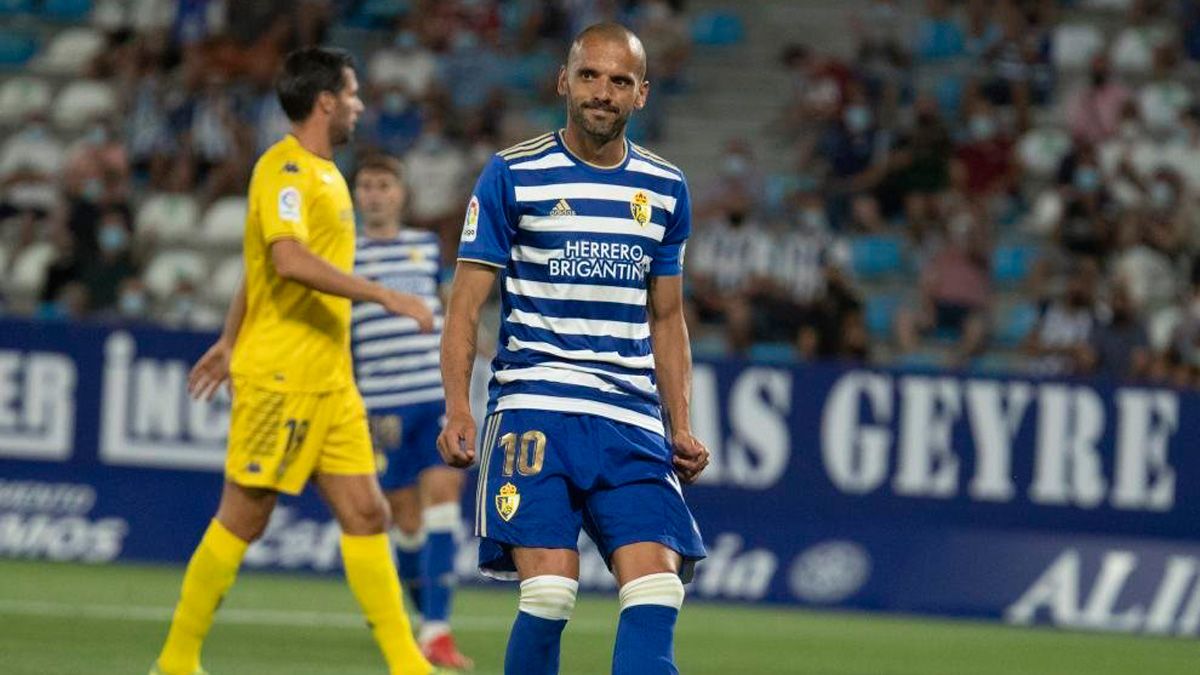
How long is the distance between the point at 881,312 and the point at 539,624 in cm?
1189

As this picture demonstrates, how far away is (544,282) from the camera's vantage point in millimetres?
5941

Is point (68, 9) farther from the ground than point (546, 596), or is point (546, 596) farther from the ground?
point (68, 9)

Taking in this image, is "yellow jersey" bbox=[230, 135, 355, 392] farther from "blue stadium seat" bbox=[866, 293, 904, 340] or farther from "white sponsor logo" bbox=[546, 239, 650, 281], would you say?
"blue stadium seat" bbox=[866, 293, 904, 340]

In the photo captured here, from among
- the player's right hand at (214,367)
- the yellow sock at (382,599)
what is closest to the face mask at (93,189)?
the player's right hand at (214,367)

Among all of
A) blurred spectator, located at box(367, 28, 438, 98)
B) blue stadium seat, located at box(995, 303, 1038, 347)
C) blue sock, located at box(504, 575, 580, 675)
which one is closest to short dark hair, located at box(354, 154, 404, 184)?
blue sock, located at box(504, 575, 580, 675)

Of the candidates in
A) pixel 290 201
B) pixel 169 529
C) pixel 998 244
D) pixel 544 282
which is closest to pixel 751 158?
pixel 998 244

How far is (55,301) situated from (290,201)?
10.2 m

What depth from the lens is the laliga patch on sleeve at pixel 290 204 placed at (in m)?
7.49

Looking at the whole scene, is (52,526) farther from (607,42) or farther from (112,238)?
(607,42)

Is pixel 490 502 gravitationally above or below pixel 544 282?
below

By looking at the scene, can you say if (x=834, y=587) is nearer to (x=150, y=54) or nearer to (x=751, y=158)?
(x=751, y=158)

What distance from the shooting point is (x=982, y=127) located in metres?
18.3

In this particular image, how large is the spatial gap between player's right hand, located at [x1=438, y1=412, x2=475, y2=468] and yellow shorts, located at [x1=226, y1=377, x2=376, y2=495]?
1.79 m

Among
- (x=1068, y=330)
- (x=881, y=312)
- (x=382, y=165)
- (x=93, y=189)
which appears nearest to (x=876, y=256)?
(x=881, y=312)
